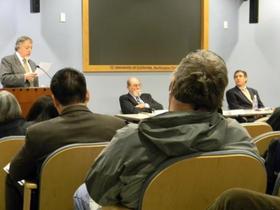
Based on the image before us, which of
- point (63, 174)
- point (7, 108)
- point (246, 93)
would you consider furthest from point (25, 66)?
point (63, 174)

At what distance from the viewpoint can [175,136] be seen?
1.61 meters

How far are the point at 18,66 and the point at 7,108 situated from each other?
10.3 feet

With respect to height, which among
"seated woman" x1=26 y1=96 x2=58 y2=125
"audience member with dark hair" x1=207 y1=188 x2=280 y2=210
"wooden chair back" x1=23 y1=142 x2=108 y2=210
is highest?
"audience member with dark hair" x1=207 y1=188 x2=280 y2=210

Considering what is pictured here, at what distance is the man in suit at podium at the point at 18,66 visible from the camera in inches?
234

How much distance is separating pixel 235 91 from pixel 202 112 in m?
6.35

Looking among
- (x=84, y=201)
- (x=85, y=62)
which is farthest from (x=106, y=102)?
(x=84, y=201)

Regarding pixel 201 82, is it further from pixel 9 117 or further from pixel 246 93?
pixel 246 93

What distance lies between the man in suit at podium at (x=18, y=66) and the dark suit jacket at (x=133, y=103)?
1543 mm

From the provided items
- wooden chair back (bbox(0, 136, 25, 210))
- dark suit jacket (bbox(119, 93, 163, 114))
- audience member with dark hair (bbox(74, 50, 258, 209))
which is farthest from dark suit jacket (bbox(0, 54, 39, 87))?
audience member with dark hair (bbox(74, 50, 258, 209))

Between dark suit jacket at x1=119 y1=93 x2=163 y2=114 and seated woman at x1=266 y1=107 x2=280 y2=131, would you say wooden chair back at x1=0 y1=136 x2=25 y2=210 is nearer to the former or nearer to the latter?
seated woman at x1=266 y1=107 x2=280 y2=131

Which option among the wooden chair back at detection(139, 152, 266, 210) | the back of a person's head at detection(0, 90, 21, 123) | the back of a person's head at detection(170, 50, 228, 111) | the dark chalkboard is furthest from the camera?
the dark chalkboard

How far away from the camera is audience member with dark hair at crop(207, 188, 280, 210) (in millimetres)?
1074

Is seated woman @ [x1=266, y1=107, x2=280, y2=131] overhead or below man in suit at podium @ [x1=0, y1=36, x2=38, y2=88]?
below

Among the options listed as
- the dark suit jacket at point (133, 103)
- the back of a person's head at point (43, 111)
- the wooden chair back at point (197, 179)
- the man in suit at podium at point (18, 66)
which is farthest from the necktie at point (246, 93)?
the wooden chair back at point (197, 179)
